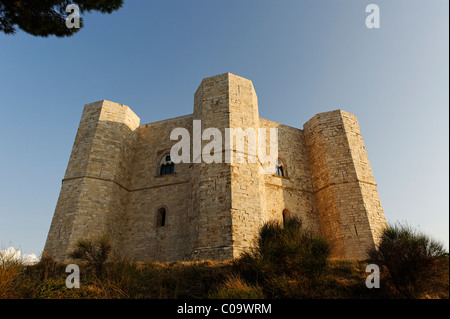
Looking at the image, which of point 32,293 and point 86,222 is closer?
point 32,293

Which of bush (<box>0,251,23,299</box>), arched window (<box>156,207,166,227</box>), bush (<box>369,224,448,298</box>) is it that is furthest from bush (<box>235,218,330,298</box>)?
arched window (<box>156,207,166,227</box>)

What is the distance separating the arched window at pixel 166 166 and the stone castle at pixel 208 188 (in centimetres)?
5

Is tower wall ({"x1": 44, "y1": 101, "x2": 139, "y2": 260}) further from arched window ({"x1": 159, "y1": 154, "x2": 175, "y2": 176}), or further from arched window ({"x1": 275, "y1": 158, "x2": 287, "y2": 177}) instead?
arched window ({"x1": 275, "y1": 158, "x2": 287, "y2": 177})

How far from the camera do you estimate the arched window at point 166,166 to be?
47.8ft

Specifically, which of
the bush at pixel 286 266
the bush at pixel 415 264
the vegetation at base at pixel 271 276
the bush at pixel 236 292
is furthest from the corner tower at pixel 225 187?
the bush at pixel 415 264

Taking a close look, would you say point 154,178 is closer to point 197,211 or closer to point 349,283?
point 197,211

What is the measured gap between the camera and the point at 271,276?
22.4 feet

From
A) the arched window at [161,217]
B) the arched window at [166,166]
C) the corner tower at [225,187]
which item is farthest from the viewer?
the arched window at [166,166]

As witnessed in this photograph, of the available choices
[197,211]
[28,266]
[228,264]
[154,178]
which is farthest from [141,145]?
[228,264]

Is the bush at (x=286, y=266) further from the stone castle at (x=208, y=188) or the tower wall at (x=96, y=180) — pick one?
the tower wall at (x=96, y=180)

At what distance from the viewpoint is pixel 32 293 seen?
641 cm

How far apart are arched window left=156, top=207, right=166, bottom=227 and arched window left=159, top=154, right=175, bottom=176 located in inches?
73.0

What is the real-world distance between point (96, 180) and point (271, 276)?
Result: 30.4 feet
